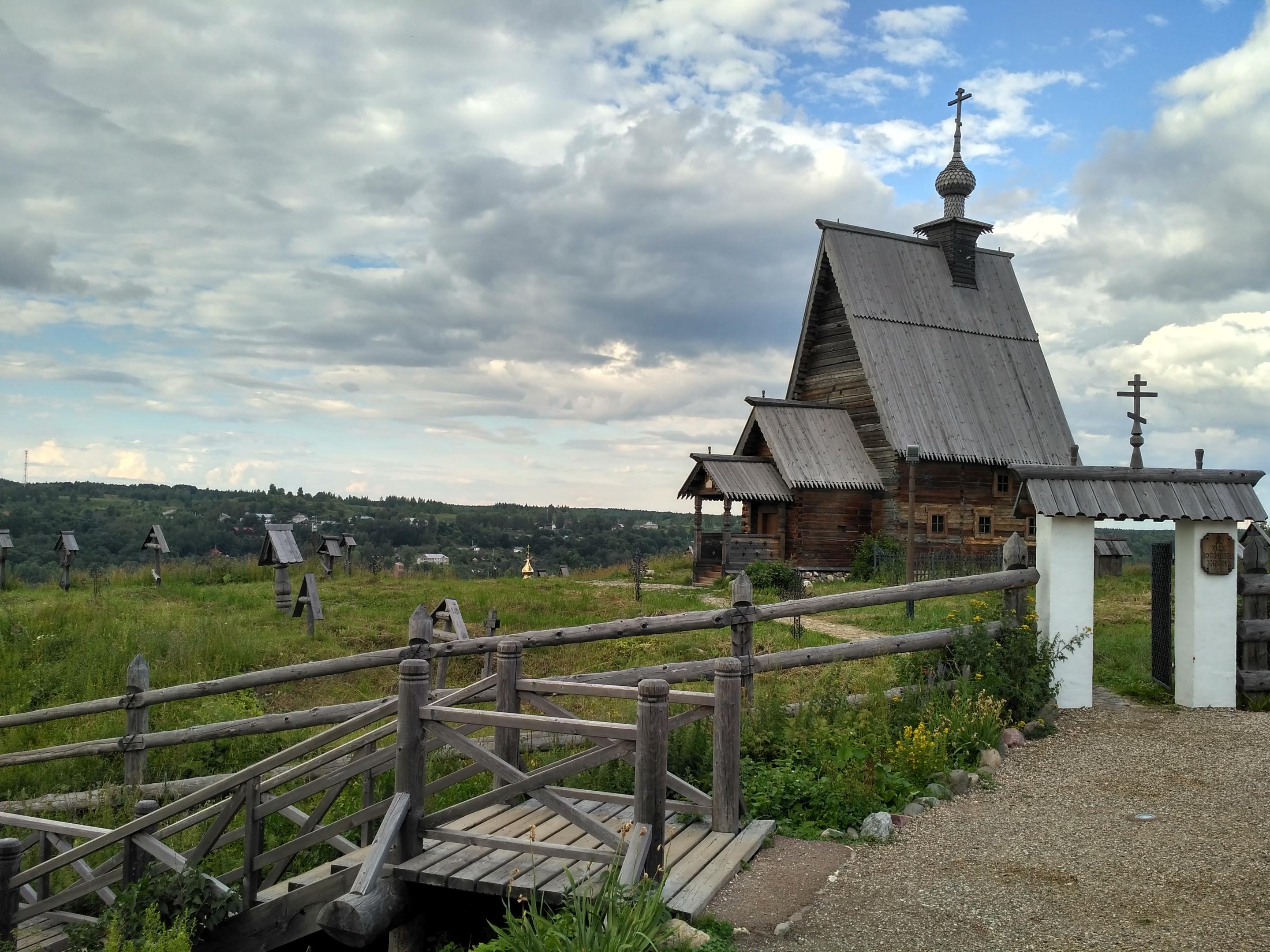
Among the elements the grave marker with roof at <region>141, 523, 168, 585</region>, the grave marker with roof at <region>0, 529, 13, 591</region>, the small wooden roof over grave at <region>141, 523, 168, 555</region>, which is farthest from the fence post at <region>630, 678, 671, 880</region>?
the grave marker with roof at <region>0, 529, 13, 591</region>

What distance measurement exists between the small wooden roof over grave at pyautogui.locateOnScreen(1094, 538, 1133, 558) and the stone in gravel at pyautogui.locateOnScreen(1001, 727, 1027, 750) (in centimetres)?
2102

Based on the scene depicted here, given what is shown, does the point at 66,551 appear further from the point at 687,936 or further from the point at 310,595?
the point at 687,936

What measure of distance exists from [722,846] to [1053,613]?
17.0 feet

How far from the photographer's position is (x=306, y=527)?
4878cm

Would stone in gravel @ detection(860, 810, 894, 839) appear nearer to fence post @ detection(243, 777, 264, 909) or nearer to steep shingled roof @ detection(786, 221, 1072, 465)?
fence post @ detection(243, 777, 264, 909)

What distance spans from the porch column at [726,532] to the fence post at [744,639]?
15295 millimetres

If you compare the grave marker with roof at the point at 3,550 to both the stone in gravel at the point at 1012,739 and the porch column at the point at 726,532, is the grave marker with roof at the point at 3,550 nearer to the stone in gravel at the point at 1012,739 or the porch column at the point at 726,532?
the porch column at the point at 726,532

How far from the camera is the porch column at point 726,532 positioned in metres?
25.1

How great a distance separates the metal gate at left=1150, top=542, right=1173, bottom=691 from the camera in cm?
1053

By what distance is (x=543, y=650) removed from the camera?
1499cm

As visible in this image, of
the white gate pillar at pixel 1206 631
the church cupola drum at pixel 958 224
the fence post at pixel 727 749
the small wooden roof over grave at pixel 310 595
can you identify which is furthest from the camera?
the church cupola drum at pixel 958 224

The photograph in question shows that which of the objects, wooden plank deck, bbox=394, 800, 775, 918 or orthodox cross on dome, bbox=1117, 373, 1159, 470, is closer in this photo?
wooden plank deck, bbox=394, 800, 775, 918

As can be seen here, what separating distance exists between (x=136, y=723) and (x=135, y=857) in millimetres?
3182

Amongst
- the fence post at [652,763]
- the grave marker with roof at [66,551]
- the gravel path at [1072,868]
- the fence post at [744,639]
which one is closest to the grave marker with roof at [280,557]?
the grave marker with roof at [66,551]
